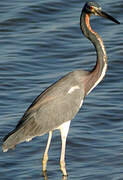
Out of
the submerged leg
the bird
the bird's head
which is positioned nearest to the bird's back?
the bird

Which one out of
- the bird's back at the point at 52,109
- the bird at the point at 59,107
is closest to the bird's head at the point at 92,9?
the bird at the point at 59,107

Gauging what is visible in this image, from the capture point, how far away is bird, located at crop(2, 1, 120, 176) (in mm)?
8852

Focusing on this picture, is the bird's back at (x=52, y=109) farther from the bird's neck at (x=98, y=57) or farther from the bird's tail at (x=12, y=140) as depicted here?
the bird's neck at (x=98, y=57)

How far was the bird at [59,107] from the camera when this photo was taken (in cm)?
885

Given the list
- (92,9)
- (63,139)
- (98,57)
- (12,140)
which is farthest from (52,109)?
(92,9)

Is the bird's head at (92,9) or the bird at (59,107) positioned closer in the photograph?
the bird at (59,107)

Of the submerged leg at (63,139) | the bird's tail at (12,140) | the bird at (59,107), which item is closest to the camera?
the bird's tail at (12,140)

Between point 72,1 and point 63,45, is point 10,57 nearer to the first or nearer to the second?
point 63,45

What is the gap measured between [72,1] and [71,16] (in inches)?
40.4

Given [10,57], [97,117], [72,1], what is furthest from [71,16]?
[97,117]

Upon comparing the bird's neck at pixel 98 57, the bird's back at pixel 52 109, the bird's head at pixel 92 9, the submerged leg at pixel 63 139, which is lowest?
the submerged leg at pixel 63 139

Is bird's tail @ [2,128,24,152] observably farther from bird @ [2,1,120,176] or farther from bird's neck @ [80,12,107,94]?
bird's neck @ [80,12,107,94]

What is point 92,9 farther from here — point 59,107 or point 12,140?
point 12,140

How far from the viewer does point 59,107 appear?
8977 millimetres
